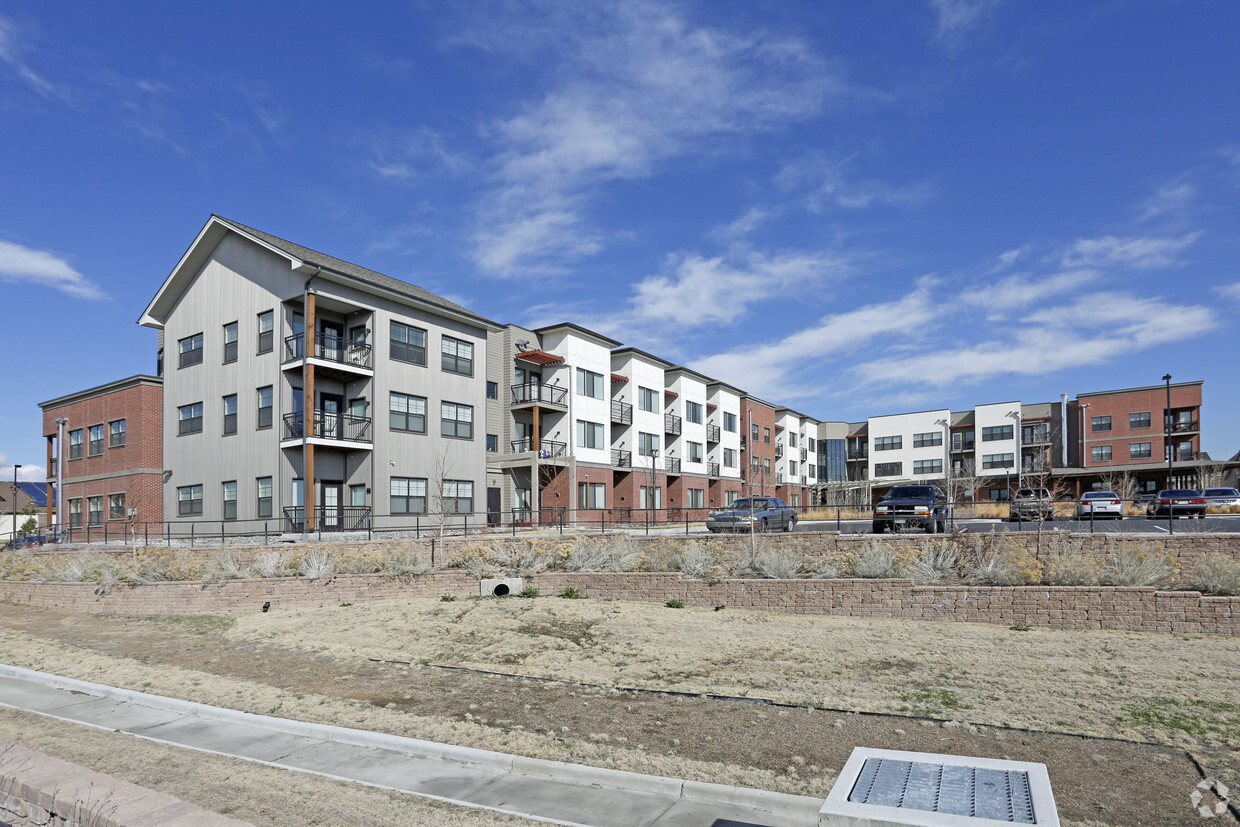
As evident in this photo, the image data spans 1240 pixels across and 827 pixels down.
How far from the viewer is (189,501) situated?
34406 millimetres

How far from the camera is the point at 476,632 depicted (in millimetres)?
13977

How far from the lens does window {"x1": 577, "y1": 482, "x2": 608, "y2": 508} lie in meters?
45.7

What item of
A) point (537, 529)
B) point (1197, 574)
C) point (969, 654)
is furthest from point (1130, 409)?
point (969, 654)

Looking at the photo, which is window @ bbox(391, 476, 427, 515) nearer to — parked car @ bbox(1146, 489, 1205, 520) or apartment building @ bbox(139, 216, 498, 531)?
apartment building @ bbox(139, 216, 498, 531)

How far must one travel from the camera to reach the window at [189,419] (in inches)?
1362

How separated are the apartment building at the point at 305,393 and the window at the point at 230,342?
0.09 meters

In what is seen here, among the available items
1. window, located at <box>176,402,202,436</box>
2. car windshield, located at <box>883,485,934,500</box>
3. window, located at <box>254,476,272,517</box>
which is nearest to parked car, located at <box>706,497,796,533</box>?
car windshield, located at <box>883,485,934,500</box>

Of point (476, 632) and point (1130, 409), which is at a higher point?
point (1130, 409)

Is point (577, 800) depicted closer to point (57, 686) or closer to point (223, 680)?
point (223, 680)

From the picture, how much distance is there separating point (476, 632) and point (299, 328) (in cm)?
2169

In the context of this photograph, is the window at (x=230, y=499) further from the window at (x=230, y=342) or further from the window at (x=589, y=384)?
the window at (x=589, y=384)

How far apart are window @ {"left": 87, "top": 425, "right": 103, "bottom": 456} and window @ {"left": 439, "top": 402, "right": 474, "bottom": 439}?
17.9 m

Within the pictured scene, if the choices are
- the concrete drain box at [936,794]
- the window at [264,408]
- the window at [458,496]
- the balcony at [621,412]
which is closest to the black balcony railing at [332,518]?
the window at [264,408]

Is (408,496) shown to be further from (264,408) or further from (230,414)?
(230,414)
